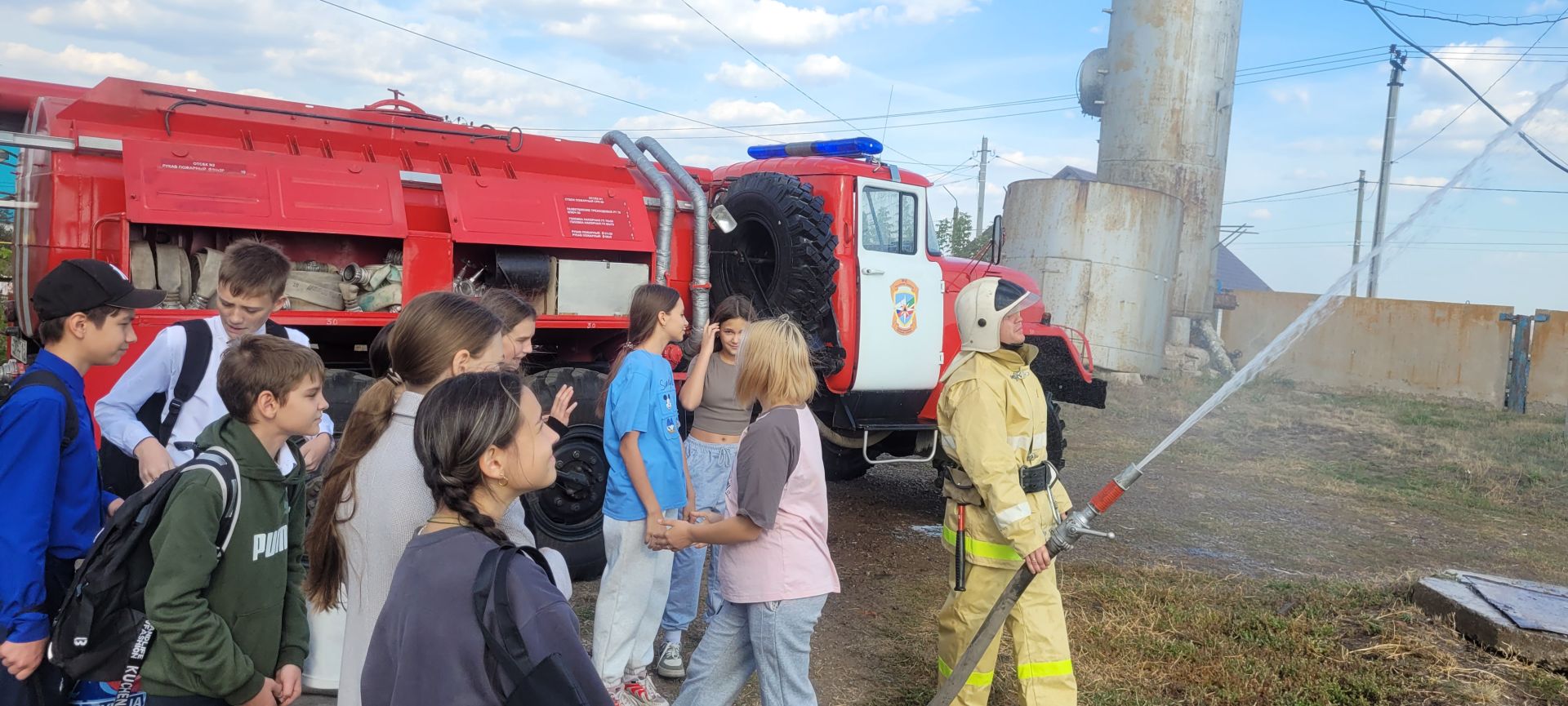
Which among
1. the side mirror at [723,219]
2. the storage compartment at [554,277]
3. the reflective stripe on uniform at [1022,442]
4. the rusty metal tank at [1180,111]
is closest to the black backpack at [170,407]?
the storage compartment at [554,277]

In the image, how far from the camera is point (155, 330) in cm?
474

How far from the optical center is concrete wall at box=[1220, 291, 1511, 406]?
19.3m

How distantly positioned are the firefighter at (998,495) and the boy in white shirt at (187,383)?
2.32 metres

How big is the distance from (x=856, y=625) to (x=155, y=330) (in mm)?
3793

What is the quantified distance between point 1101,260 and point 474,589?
19.5 m

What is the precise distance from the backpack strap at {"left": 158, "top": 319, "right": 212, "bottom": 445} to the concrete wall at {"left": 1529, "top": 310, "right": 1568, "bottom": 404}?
71.7 feet

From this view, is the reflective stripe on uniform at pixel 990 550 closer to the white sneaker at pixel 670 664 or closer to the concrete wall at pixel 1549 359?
the white sneaker at pixel 670 664

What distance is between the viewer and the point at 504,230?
576cm

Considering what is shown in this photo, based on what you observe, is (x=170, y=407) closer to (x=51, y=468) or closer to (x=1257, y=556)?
(x=51, y=468)

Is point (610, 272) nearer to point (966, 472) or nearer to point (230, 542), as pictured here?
point (966, 472)

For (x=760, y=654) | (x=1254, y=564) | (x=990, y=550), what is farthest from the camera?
(x=1254, y=564)

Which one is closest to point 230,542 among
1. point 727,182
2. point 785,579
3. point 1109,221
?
point 785,579

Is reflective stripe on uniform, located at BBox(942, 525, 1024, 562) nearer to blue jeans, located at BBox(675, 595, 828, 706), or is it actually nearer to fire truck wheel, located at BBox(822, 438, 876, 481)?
blue jeans, located at BBox(675, 595, 828, 706)

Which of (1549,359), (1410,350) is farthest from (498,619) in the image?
(1410,350)
